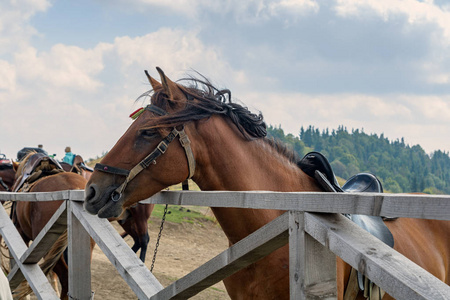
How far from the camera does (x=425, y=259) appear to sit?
353cm

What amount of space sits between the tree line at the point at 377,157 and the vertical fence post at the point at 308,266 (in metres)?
143

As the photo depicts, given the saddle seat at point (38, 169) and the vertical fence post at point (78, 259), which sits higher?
the saddle seat at point (38, 169)

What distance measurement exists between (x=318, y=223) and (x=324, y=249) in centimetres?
16

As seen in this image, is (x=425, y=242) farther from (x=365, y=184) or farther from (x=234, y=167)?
(x=234, y=167)

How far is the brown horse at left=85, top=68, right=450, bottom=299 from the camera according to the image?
2.81m

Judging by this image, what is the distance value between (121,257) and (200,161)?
29.2 inches

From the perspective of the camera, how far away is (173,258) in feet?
38.4

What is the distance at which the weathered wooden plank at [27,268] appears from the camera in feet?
12.1

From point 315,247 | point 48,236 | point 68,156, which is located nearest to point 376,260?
point 315,247

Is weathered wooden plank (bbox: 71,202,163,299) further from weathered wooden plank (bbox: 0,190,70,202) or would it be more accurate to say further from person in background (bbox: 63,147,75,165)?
person in background (bbox: 63,147,75,165)

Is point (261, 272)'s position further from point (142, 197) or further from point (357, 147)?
point (357, 147)

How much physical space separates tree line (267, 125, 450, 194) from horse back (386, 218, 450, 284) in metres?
140

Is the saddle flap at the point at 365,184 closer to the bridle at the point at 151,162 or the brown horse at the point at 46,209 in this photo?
the bridle at the point at 151,162

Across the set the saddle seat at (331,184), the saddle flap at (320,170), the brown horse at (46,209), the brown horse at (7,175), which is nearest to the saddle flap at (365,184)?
the saddle seat at (331,184)
